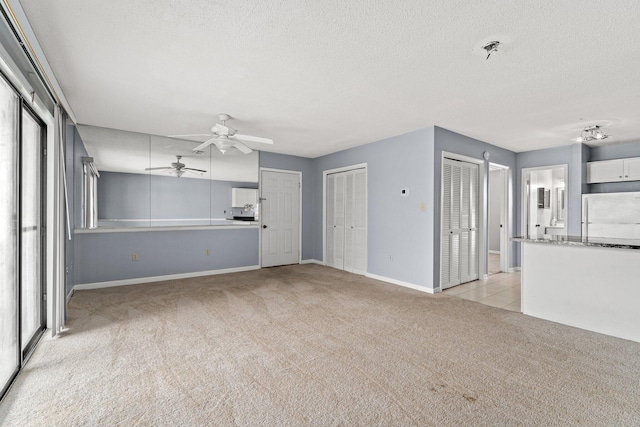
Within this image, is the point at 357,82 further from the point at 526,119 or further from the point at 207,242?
the point at 207,242

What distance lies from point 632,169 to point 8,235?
8.16m

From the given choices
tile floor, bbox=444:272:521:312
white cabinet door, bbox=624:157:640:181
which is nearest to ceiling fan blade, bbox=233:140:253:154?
tile floor, bbox=444:272:521:312

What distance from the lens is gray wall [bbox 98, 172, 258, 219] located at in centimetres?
469

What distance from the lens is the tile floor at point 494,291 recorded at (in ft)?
13.3

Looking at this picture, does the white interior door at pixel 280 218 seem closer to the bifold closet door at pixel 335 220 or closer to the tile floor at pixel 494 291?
the bifold closet door at pixel 335 220

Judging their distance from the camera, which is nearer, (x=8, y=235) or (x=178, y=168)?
(x=8, y=235)

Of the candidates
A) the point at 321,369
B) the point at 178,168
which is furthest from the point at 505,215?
the point at 178,168

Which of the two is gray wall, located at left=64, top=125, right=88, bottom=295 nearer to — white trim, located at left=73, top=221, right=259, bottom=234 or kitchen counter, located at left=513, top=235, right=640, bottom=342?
white trim, located at left=73, top=221, right=259, bottom=234

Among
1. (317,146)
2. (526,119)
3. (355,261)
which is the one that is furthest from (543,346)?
(317,146)

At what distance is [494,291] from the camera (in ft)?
15.1

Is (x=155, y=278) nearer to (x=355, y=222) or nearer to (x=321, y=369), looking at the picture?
(x=355, y=222)

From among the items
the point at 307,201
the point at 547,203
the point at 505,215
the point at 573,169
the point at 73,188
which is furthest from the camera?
the point at 547,203

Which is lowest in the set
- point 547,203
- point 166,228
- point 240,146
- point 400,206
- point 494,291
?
point 494,291

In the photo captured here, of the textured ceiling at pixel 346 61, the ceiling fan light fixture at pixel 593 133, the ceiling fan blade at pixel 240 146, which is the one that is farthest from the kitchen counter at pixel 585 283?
the ceiling fan blade at pixel 240 146
